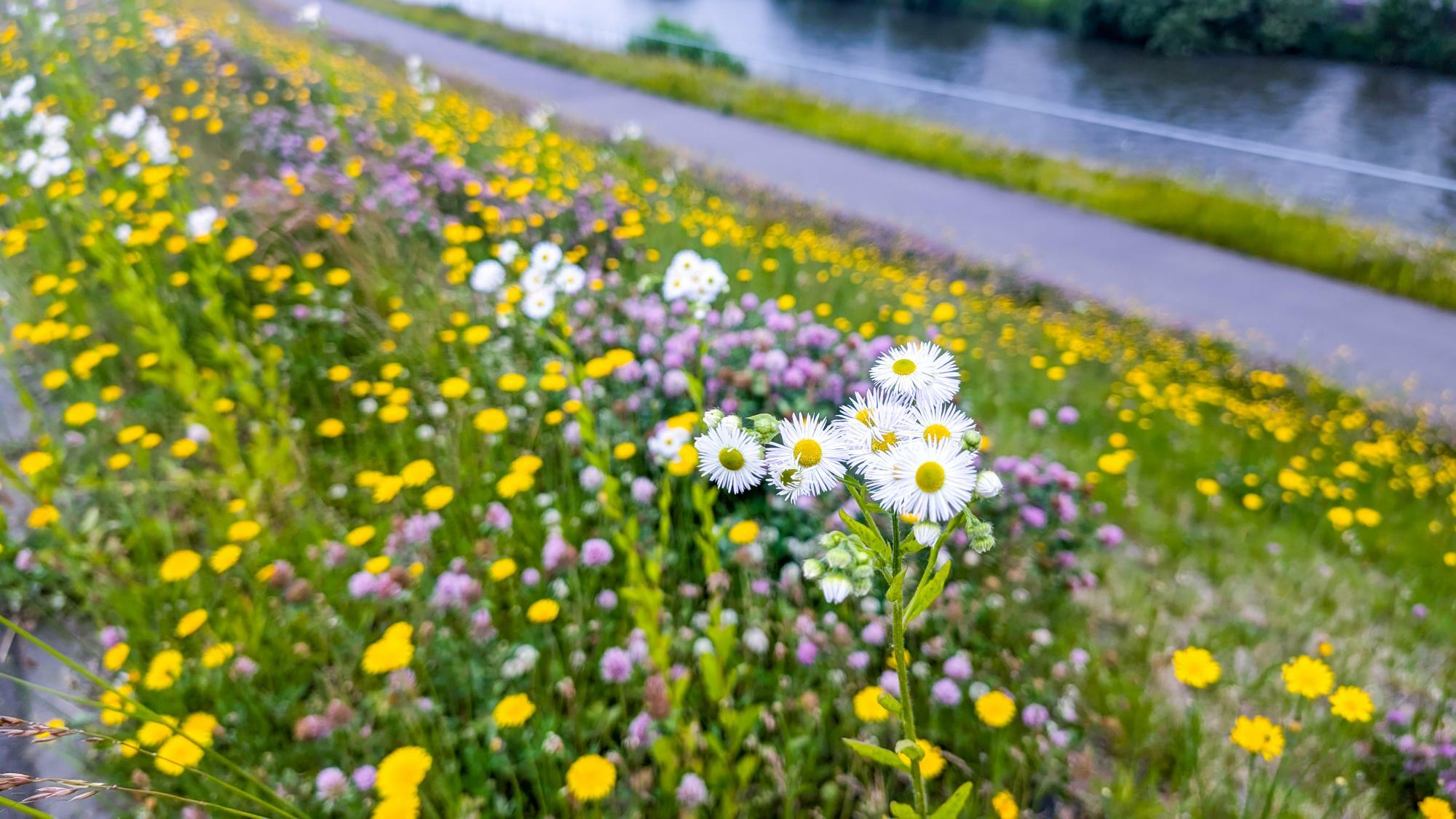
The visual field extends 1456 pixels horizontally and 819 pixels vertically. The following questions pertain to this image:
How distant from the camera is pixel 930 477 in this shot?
0.79 meters

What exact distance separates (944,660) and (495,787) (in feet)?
3.53

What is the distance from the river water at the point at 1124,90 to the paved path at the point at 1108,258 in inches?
114

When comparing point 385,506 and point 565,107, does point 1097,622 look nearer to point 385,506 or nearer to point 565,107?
point 385,506

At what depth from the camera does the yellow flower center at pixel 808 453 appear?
33.2 inches

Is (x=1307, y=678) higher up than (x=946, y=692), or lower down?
higher up

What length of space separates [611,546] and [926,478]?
1412 mm

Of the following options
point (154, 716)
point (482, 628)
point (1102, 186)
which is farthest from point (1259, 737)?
point (1102, 186)

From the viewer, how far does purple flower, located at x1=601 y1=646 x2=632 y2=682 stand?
1.63 m

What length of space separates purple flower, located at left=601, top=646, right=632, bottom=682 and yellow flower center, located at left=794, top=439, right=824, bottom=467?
0.98 meters

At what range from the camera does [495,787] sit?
1.61 metres

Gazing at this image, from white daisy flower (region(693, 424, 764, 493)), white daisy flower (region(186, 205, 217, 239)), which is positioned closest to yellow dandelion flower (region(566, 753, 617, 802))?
white daisy flower (region(693, 424, 764, 493))

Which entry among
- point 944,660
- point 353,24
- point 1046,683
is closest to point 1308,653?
point 1046,683

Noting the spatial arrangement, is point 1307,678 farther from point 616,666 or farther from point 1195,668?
point 616,666

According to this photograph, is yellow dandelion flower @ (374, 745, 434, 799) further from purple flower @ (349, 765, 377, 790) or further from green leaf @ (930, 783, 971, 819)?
green leaf @ (930, 783, 971, 819)
